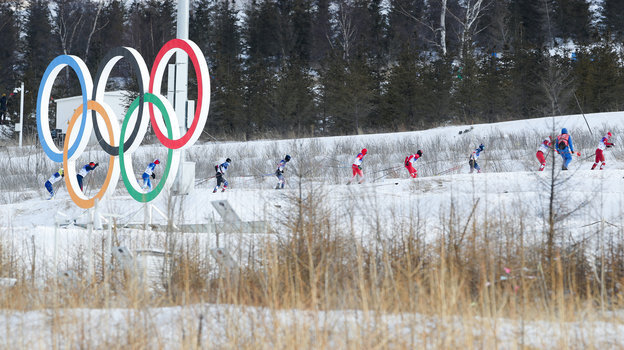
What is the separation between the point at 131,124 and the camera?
1409cm

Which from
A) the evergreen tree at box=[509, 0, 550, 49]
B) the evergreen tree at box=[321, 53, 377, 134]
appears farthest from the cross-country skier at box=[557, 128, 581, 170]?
the evergreen tree at box=[509, 0, 550, 49]

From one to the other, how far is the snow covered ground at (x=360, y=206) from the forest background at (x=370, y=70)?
3.92 meters

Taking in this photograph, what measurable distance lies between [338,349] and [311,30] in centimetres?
4962

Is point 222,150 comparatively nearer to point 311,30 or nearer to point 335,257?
point 335,257

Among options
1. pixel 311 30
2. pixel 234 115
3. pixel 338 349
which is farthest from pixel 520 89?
pixel 338 349

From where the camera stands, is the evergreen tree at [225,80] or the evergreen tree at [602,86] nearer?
the evergreen tree at [602,86]

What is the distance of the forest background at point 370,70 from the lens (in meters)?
34.0

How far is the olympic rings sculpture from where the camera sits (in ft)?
40.6

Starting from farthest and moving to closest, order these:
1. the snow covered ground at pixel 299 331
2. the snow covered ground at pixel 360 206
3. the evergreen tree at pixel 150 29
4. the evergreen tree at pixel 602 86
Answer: the evergreen tree at pixel 150 29
the evergreen tree at pixel 602 86
the snow covered ground at pixel 360 206
the snow covered ground at pixel 299 331

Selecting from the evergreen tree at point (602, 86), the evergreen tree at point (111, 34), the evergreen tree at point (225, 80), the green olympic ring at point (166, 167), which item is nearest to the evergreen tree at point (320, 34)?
the evergreen tree at point (225, 80)

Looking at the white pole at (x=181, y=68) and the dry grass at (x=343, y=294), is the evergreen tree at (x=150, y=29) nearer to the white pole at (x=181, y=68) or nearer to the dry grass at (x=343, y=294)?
the white pole at (x=181, y=68)

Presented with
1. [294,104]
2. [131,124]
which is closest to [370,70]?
[294,104]

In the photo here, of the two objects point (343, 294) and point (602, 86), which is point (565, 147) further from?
point (602, 86)

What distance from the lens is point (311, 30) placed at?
53.3 m
